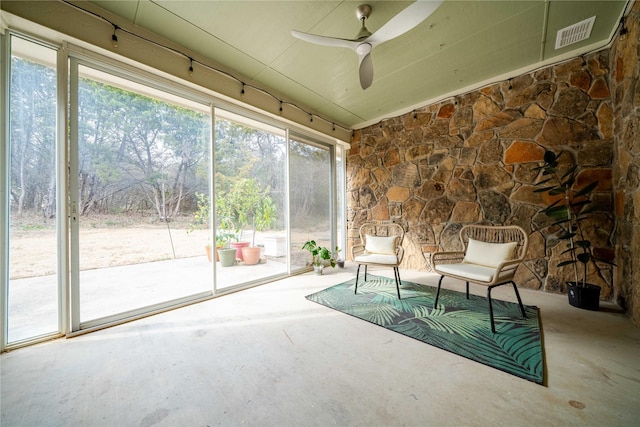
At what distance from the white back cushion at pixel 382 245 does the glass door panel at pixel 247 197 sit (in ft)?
4.43

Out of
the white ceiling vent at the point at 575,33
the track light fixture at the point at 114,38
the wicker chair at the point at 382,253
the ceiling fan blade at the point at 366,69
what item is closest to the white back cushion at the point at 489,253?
the wicker chair at the point at 382,253

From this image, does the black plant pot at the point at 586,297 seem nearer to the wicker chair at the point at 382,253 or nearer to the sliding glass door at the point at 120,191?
the wicker chair at the point at 382,253

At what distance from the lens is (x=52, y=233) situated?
182cm

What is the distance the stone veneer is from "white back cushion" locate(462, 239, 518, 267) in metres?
0.86

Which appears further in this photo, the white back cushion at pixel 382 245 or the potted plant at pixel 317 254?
the potted plant at pixel 317 254

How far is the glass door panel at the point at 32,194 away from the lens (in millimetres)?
1686

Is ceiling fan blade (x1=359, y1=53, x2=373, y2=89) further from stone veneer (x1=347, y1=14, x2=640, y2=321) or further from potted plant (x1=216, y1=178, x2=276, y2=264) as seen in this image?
potted plant (x1=216, y1=178, x2=276, y2=264)

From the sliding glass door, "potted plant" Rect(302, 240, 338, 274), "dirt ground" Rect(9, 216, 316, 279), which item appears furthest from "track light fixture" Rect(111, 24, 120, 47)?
"potted plant" Rect(302, 240, 338, 274)

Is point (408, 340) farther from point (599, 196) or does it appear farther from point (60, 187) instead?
point (60, 187)

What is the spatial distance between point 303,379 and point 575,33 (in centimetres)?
384

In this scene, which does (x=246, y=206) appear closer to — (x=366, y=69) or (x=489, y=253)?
(x=366, y=69)

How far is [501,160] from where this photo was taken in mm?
2938

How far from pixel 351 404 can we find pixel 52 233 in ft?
8.22

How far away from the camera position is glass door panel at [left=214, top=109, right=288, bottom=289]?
291cm
